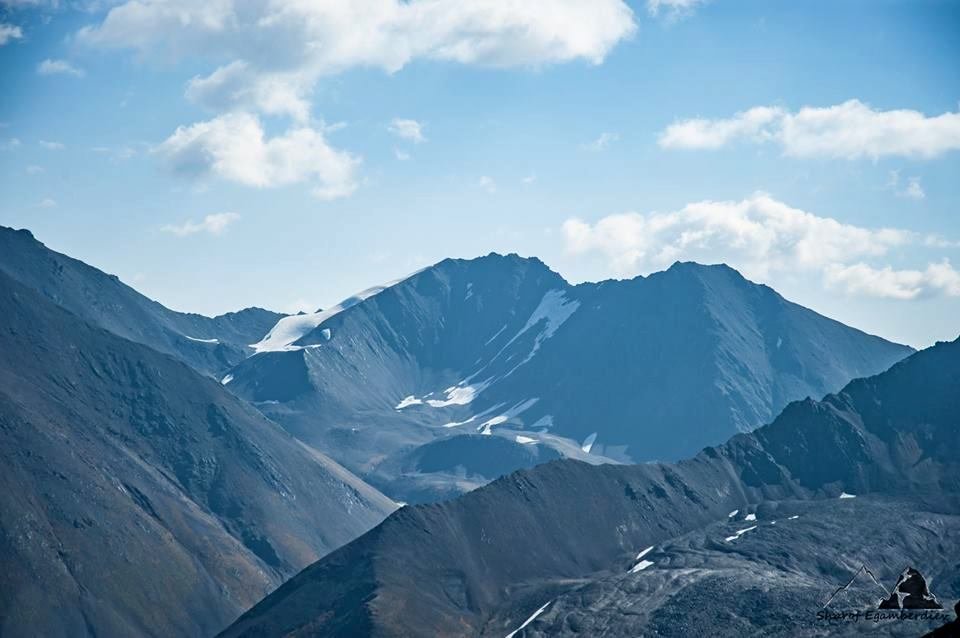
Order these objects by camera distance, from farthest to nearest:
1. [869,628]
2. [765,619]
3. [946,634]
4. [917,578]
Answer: [765,619], [869,628], [917,578], [946,634]

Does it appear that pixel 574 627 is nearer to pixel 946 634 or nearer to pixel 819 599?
pixel 819 599

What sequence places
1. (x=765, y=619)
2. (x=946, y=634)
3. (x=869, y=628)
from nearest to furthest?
(x=946, y=634) → (x=869, y=628) → (x=765, y=619)

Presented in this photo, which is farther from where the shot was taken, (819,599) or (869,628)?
(819,599)

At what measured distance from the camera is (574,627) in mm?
196750

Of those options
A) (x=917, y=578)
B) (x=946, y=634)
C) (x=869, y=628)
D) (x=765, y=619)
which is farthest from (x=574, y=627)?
(x=946, y=634)

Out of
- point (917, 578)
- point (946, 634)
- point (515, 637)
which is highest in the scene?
point (946, 634)

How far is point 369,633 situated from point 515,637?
25.0 meters

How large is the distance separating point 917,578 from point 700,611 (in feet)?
346

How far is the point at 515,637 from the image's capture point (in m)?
198

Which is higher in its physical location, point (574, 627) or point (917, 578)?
point (917, 578)

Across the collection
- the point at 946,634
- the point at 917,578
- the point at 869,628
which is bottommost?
the point at 869,628

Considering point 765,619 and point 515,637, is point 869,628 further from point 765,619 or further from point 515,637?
point 515,637

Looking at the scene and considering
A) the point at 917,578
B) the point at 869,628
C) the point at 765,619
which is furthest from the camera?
the point at 765,619

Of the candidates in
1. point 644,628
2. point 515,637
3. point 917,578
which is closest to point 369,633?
point 515,637
